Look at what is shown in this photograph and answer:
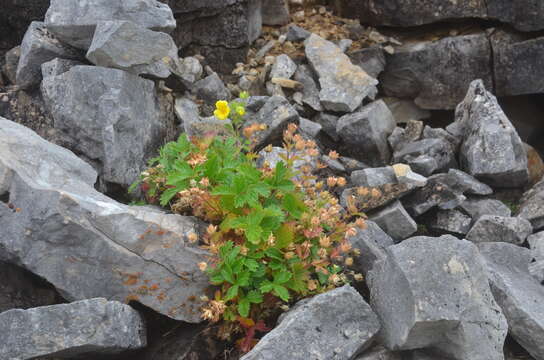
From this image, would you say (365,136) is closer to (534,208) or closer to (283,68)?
(283,68)

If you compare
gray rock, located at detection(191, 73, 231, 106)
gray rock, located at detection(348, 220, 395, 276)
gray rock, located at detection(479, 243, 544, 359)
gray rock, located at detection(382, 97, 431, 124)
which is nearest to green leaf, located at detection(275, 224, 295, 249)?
gray rock, located at detection(348, 220, 395, 276)

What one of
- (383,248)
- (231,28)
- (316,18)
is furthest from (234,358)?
(316,18)

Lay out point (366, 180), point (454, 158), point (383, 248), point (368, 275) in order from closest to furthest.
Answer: point (368, 275) → point (383, 248) → point (366, 180) → point (454, 158)

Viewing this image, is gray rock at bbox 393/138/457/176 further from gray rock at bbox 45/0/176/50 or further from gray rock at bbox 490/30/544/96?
gray rock at bbox 45/0/176/50

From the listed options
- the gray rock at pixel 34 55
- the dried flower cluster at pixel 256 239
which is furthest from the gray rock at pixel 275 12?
the dried flower cluster at pixel 256 239

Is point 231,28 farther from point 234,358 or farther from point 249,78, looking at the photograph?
point 234,358

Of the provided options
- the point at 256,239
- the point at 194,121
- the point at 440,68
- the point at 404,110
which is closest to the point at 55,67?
the point at 194,121
